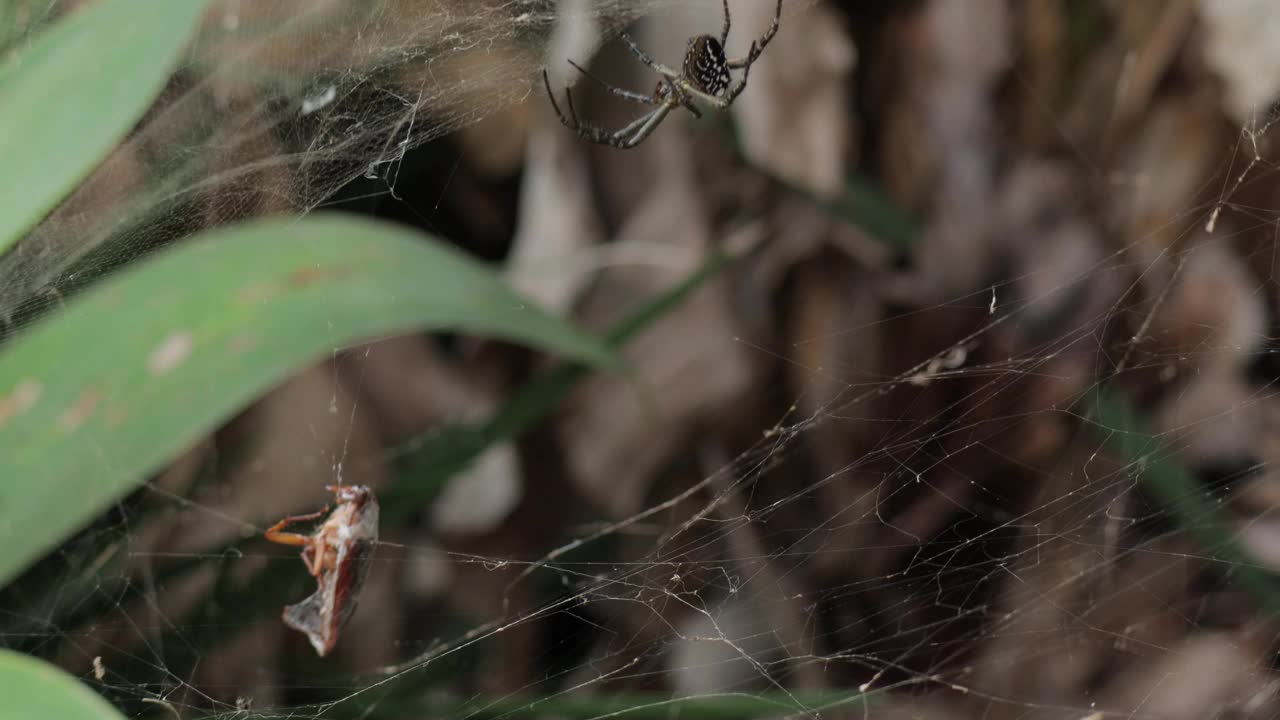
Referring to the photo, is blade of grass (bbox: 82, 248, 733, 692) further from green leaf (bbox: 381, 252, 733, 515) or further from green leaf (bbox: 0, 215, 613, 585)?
green leaf (bbox: 0, 215, 613, 585)

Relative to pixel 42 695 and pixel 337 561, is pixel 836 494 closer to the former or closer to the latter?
pixel 337 561

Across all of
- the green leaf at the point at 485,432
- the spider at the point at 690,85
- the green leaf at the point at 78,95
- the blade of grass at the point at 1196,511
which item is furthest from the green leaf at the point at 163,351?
the blade of grass at the point at 1196,511

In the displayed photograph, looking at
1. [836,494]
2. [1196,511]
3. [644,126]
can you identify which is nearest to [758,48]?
[644,126]

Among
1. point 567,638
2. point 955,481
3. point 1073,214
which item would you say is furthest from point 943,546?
point 1073,214

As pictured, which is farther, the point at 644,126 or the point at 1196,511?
the point at 1196,511

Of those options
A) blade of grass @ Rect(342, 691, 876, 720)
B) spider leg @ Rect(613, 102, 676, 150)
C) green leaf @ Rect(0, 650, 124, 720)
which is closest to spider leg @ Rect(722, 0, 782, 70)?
spider leg @ Rect(613, 102, 676, 150)

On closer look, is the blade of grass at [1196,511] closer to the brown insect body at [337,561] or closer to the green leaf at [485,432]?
the green leaf at [485,432]

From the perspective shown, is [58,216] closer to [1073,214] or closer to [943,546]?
[943,546]
